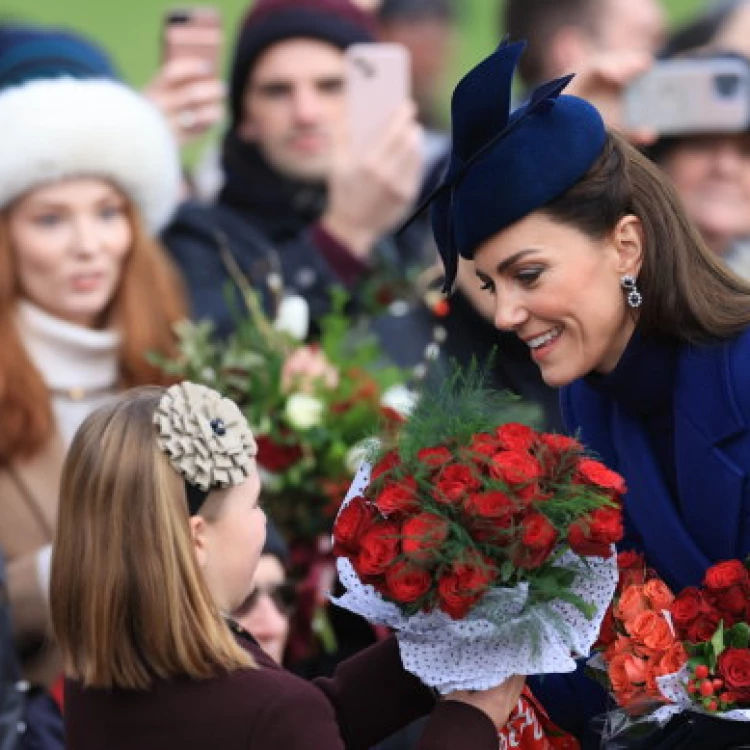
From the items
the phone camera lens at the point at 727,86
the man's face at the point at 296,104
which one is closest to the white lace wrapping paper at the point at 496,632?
the phone camera lens at the point at 727,86

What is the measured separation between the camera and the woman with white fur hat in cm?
495

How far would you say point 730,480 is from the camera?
333 cm

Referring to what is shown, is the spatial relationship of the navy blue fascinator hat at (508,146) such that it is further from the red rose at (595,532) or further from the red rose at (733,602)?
the red rose at (733,602)

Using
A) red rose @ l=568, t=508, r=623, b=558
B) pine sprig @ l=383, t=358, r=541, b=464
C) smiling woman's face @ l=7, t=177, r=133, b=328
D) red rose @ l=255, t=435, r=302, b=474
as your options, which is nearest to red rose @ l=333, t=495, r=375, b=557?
pine sprig @ l=383, t=358, r=541, b=464

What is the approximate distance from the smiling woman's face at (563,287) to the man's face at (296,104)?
291 centimetres

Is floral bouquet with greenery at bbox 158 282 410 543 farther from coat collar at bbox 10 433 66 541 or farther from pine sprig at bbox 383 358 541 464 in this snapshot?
pine sprig at bbox 383 358 541 464

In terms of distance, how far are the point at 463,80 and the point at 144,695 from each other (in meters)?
1.18

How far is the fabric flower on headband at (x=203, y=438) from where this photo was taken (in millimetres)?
3205

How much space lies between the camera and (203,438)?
10.6 ft

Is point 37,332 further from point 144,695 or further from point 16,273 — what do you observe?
point 144,695

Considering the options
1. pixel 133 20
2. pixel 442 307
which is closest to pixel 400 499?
pixel 442 307

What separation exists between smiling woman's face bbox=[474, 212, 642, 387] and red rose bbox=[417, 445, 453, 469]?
37cm

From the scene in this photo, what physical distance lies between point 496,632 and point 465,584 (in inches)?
5.4

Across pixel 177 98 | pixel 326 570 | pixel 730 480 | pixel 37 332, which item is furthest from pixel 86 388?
pixel 730 480
